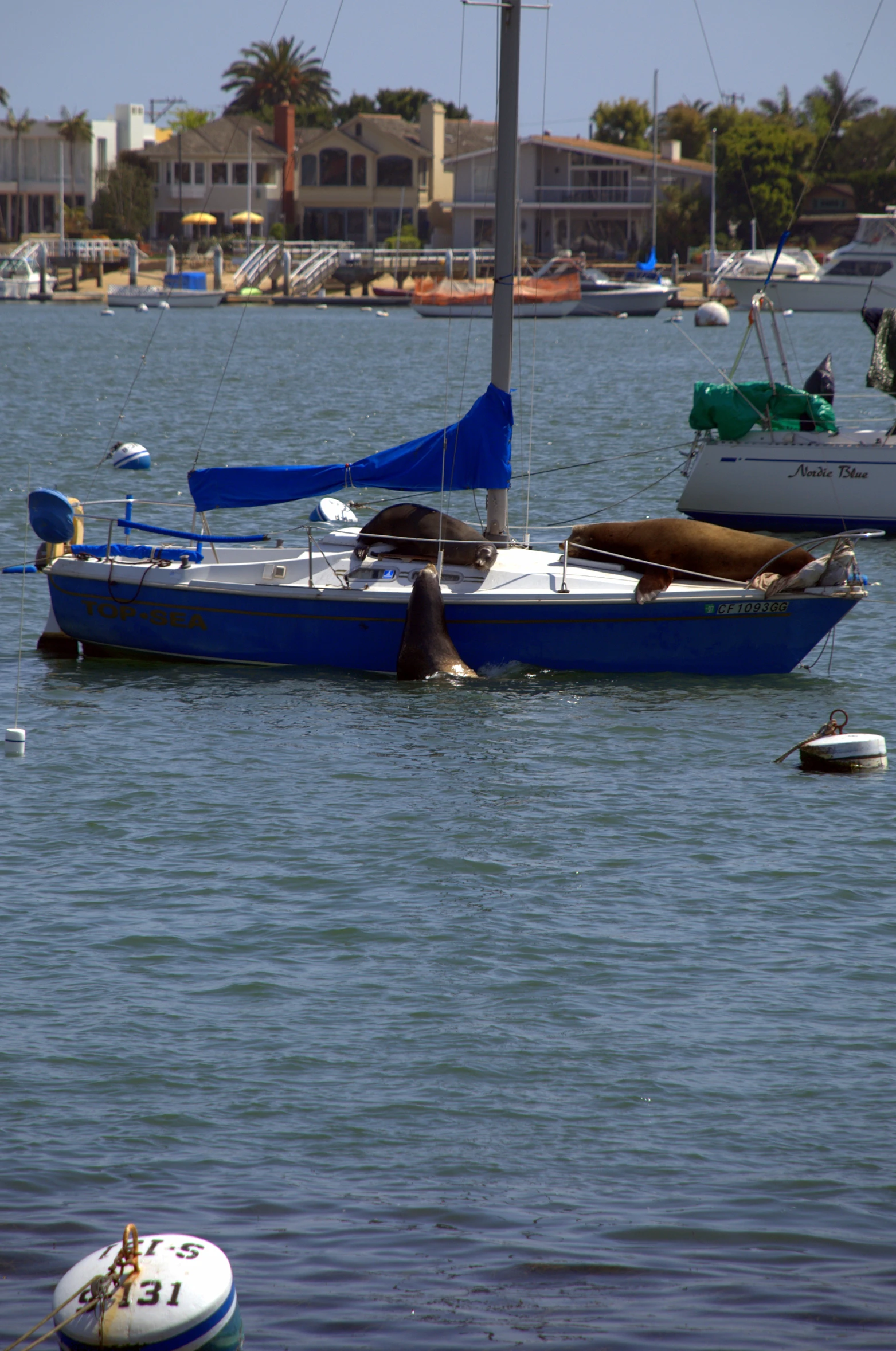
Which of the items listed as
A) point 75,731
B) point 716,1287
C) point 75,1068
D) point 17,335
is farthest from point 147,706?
point 17,335

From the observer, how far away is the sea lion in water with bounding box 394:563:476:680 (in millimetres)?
16641

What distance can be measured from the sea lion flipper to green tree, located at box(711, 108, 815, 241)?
100m

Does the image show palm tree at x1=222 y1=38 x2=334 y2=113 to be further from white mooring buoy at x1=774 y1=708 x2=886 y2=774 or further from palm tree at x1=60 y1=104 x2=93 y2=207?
white mooring buoy at x1=774 y1=708 x2=886 y2=774

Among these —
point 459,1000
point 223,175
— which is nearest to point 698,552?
point 459,1000

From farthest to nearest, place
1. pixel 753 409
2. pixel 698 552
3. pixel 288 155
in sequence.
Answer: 1. pixel 288 155
2. pixel 753 409
3. pixel 698 552

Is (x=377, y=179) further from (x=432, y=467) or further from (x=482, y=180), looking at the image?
(x=432, y=467)

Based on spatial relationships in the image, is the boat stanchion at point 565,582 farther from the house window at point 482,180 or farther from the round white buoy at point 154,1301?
the house window at point 482,180

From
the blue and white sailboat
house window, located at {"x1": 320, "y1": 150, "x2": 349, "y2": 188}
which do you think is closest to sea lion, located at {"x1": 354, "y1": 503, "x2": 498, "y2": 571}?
the blue and white sailboat

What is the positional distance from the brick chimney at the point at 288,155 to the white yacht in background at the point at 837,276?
39300mm

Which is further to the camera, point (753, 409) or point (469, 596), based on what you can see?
point (753, 409)

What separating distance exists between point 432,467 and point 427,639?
72.6 inches

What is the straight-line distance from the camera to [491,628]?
668 inches

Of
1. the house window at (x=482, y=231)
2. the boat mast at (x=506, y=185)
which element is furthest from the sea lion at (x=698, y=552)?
the house window at (x=482, y=231)

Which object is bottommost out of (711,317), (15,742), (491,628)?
(15,742)
